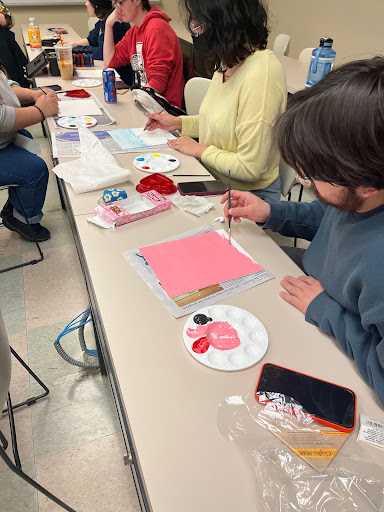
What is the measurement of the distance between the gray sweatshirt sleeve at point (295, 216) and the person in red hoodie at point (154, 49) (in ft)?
4.85

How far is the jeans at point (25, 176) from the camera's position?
1.82 meters

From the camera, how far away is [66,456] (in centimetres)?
119

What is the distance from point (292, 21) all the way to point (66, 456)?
14.7 ft

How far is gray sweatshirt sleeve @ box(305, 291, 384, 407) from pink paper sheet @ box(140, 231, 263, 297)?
205 mm

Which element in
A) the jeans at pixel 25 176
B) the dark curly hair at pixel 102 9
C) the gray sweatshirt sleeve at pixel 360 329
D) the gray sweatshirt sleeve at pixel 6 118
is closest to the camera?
the gray sweatshirt sleeve at pixel 360 329

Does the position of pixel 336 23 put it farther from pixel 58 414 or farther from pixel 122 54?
pixel 58 414

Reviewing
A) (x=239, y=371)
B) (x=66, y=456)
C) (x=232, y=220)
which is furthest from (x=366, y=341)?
(x=66, y=456)

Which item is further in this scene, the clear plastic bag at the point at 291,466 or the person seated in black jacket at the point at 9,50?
the person seated in black jacket at the point at 9,50

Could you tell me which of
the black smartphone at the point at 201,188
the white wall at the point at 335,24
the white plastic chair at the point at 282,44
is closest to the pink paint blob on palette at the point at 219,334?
the black smartphone at the point at 201,188

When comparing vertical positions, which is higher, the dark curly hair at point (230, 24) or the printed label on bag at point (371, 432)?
the dark curly hair at point (230, 24)

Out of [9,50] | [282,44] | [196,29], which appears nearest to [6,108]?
[196,29]

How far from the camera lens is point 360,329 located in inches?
26.9

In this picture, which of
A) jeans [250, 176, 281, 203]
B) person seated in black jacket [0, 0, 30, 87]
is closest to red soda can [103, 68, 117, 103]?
jeans [250, 176, 281, 203]

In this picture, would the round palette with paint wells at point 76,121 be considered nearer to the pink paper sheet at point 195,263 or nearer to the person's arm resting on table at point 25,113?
the person's arm resting on table at point 25,113
